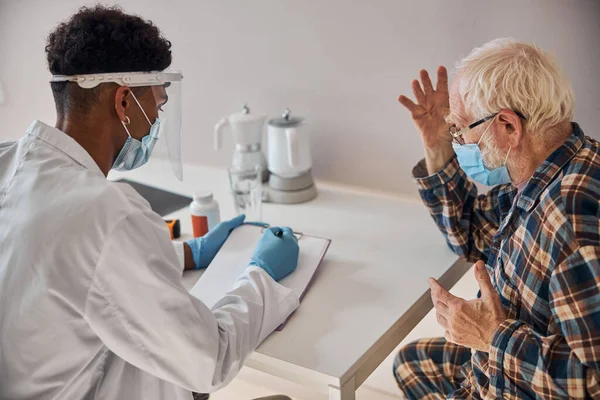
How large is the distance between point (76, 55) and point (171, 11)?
1211mm

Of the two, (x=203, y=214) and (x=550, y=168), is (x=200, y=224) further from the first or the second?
(x=550, y=168)

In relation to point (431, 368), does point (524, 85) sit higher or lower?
higher

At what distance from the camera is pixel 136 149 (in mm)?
1323

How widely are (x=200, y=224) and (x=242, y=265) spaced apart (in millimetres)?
243

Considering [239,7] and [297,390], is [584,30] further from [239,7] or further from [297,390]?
[297,390]

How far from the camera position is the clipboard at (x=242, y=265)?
1.46m

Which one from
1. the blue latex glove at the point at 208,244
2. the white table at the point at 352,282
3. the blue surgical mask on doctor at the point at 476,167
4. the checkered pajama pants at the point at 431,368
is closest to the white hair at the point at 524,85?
the blue surgical mask on doctor at the point at 476,167

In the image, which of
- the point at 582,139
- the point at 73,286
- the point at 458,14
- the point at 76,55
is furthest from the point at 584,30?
the point at 73,286

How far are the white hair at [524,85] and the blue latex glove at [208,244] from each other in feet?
2.29

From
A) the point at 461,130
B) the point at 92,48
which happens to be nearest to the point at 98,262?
the point at 92,48

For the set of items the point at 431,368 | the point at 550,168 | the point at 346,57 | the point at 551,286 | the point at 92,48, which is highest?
the point at 92,48

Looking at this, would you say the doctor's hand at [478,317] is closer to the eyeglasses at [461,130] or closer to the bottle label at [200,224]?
the eyeglasses at [461,130]

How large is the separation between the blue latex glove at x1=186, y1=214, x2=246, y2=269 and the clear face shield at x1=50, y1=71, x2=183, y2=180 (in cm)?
18

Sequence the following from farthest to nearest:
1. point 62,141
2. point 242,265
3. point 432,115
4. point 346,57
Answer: point 346,57, point 432,115, point 242,265, point 62,141
